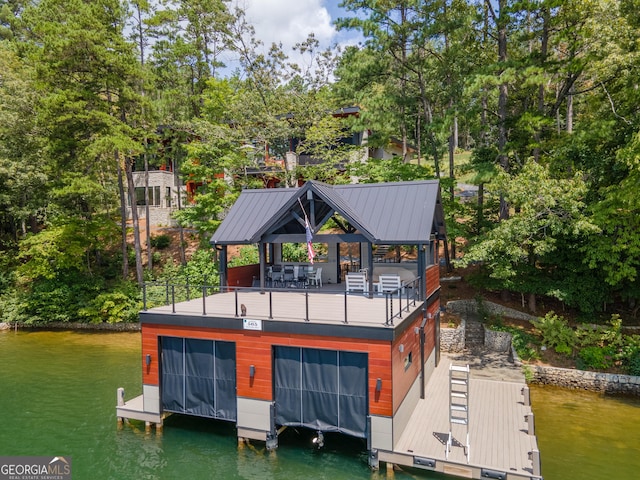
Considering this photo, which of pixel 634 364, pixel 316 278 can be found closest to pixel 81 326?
pixel 316 278

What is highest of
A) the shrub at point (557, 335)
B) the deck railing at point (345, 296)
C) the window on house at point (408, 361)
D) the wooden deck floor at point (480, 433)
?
the deck railing at point (345, 296)

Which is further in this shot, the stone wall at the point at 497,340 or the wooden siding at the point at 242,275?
the stone wall at the point at 497,340

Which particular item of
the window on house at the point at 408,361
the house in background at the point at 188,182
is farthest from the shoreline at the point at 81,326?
the window on house at the point at 408,361

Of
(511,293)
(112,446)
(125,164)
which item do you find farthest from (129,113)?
(511,293)

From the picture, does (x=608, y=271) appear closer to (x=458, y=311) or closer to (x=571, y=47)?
(x=458, y=311)

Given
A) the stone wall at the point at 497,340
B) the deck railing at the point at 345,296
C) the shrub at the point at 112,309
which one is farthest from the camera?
the shrub at the point at 112,309

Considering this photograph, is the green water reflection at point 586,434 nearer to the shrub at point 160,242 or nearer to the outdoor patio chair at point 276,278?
the outdoor patio chair at point 276,278

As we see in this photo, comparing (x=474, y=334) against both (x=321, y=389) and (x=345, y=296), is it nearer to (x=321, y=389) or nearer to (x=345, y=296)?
(x=321, y=389)
